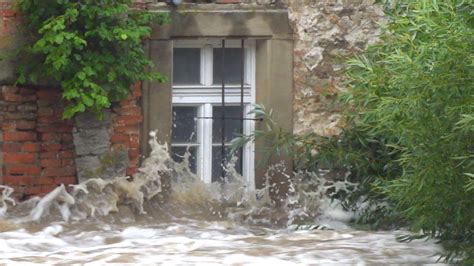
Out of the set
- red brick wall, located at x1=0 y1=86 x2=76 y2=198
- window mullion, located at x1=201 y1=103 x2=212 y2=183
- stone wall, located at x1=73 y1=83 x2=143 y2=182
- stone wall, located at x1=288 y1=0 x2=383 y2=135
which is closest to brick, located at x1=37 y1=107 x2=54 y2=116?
red brick wall, located at x1=0 y1=86 x2=76 y2=198

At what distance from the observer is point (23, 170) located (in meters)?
10.4

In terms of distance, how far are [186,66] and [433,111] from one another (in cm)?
336

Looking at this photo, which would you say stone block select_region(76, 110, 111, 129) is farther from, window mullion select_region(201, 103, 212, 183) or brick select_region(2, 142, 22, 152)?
window mullion select_region(201, 103, 212, 183)

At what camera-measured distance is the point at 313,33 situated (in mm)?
10984

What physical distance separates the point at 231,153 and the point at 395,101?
2.89 metres

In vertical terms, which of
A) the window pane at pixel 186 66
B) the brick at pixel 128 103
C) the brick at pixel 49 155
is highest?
the window pane at pixel 186 66

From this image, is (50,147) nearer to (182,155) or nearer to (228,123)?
(182,155)

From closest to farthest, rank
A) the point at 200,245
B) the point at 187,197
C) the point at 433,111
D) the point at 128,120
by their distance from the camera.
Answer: the point at 433,111
the point at 200,245
the point at 128,120
the point at 187,197

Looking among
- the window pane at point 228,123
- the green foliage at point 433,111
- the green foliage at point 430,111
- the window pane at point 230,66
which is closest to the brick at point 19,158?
the window pane at point 228,123

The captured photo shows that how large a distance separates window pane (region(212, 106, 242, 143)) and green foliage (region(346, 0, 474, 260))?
2269 millimetres

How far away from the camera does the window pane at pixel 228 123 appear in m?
11.1

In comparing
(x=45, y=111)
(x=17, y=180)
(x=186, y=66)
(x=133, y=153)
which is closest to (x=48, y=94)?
(x=45, y=111)

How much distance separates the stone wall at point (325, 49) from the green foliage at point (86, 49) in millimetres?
1279

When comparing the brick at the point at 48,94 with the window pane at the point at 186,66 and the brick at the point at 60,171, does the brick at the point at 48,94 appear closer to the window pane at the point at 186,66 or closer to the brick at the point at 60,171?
the brick at the point at 60,171
